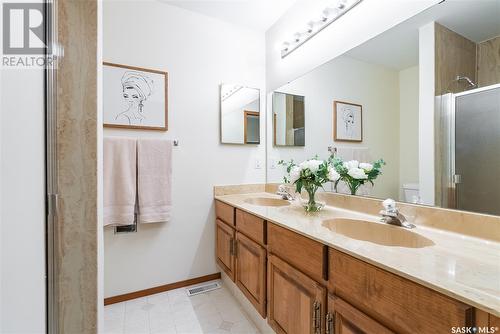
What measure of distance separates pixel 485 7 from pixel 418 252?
102 centimetres

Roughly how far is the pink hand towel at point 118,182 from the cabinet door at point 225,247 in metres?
0.71

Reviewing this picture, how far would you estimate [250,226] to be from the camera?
145cm

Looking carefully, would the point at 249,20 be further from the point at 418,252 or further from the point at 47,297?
the point at 47,297

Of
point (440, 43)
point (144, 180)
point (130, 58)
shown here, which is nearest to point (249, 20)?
point (130, 58)

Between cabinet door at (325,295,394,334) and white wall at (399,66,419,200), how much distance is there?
725mm

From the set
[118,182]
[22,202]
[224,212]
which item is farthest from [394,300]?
[118,182]

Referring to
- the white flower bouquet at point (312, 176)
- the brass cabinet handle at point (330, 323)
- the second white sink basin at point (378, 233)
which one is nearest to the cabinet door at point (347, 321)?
the brass cabinet handle at point (330, 323)

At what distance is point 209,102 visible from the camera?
2.09 metres

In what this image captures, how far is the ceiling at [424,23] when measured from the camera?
2.94 ft

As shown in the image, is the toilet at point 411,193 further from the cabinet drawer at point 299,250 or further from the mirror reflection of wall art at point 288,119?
the mirror reflection of wall art at point 288,119

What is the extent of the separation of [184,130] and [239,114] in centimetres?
56

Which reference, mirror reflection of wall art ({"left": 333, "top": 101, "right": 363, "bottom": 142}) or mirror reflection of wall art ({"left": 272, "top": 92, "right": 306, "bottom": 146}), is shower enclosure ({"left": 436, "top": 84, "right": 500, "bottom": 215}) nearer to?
mirror reflection of wall art ({"left": 333, "top": 101, "right": 363, "bottom": 142})

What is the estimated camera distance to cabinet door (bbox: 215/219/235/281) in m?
1.73

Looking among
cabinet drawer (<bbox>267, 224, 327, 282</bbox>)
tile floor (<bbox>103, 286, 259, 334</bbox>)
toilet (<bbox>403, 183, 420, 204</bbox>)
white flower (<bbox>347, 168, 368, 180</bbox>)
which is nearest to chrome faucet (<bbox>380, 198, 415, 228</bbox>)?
toilet (<bbox>403, 183, 420, 204</bbox>)
